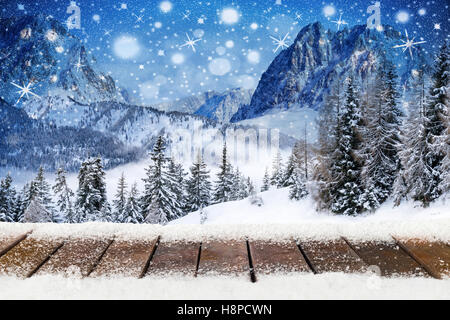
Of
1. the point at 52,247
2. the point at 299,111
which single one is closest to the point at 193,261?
the point at 52,247

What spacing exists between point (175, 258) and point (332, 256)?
1.52 ft

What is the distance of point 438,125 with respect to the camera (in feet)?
44.3

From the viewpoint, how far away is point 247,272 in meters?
0.82

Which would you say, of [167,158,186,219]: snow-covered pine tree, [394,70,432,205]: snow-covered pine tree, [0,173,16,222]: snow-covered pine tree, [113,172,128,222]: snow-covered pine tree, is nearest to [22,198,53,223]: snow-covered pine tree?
[0,173,16,222]: snow-covered pine tree

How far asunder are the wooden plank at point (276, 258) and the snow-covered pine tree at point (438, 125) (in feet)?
47.0

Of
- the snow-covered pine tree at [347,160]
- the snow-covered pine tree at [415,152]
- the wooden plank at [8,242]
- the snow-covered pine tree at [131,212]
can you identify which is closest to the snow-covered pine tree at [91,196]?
the snow-covered pine tree at [131,212]

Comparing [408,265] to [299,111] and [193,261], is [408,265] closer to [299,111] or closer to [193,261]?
[193,261]

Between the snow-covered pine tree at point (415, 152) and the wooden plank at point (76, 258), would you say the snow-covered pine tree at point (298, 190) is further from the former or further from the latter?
the wooden plank at point (76, 258)

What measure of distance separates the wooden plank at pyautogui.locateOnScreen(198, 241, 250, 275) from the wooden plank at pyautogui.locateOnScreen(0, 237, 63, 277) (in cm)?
46

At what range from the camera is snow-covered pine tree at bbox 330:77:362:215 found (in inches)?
609

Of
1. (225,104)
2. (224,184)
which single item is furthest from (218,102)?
(224,184)

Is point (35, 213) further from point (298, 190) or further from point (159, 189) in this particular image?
point (298, 190)

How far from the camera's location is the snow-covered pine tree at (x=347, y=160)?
15.5 meters
